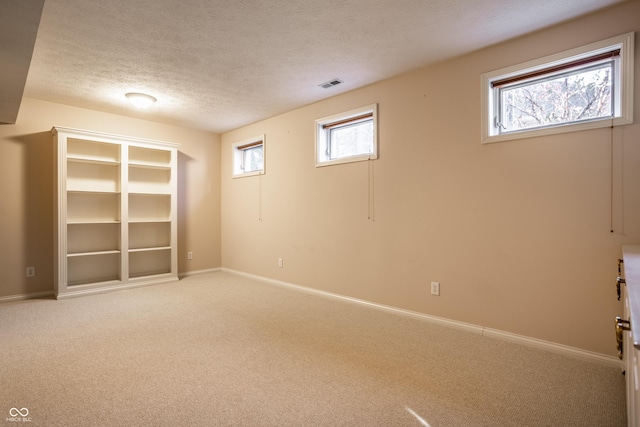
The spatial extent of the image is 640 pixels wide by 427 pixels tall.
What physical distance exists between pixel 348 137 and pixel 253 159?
7.04ft

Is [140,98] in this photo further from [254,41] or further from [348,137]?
[348,137]

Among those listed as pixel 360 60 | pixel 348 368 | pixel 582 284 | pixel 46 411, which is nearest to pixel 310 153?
pixel 360 60

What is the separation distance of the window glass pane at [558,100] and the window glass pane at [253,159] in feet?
11.6

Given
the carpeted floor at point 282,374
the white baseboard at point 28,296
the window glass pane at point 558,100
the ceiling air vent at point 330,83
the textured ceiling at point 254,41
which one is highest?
the ceiling air vent at point 330,83

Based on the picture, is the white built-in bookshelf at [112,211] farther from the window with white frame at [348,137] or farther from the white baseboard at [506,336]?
the white baseboard at [506,336]

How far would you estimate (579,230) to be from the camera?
2.45m

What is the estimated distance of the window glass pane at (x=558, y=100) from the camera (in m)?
2.44

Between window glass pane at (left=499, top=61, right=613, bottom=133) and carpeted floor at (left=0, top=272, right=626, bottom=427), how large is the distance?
185 centimetres

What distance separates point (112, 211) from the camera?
4.83m

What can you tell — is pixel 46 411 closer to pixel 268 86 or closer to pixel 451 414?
pixel 451 414

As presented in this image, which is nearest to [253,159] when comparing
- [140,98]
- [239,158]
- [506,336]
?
[239,158]

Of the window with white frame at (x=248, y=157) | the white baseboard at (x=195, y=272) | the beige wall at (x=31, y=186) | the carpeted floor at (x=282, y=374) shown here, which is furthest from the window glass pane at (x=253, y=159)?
the carpeted floor at (x=282, y=374)

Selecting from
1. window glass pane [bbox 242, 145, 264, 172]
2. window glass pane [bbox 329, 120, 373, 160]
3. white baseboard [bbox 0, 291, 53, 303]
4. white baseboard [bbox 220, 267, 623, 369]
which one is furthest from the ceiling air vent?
white baseboard [bbox 0, 291, 53, 303]

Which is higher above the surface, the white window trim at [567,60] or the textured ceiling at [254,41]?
the textured ceiling at [254,41]
